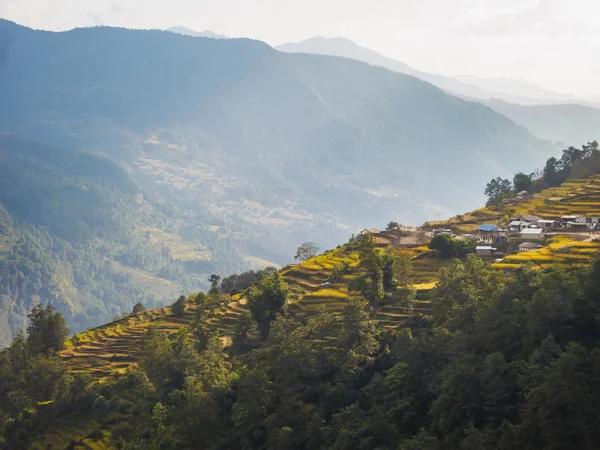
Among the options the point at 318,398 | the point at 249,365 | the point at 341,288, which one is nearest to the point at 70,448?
the point at 249,365

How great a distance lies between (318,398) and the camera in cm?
3675

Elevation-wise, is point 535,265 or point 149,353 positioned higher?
point 535,265

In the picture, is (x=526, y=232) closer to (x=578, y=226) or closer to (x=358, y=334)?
(x=578, y=226)

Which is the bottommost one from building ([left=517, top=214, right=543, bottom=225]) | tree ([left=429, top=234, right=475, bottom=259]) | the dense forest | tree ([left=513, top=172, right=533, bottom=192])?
the dense forest

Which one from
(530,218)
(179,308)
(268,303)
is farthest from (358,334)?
(179,308)

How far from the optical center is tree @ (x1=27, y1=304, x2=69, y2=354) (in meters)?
58.2

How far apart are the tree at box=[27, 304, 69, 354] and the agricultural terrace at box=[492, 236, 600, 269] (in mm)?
39787

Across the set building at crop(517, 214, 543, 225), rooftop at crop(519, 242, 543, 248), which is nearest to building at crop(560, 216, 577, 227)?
building at crop(517, 214, 543, 225)

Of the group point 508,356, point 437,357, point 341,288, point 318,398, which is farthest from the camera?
point 341,288

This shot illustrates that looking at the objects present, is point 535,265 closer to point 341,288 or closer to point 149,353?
point 341,288

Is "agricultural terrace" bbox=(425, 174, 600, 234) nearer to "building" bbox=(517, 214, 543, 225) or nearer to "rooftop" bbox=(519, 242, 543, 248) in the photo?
"building" bbox=(517, 214, 543, 225)

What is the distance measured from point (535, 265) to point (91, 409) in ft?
111

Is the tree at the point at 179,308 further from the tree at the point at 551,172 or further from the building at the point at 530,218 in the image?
the tree at the point at 551,172

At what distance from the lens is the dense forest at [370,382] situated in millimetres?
25781
